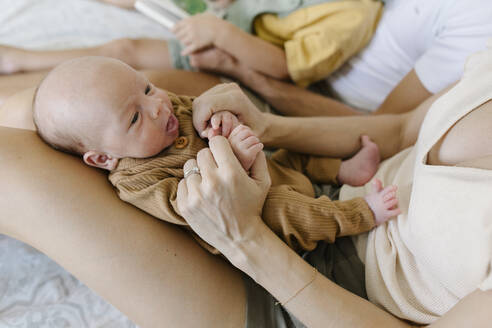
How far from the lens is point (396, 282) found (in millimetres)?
725

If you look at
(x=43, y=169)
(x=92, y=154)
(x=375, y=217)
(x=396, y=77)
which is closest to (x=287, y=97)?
(x=396, y=77)

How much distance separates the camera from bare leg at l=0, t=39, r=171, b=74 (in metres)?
1.30

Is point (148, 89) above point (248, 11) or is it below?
below

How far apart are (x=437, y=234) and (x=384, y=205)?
15 centimetres

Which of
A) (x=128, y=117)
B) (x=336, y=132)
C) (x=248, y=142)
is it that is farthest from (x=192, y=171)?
(x=336, y=132)

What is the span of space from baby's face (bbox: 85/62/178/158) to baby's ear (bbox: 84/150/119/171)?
2 centimetres

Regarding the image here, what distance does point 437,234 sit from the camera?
65 cm

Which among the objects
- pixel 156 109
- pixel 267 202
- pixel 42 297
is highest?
pixel 156 109

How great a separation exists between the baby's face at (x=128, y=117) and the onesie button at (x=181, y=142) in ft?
0.05

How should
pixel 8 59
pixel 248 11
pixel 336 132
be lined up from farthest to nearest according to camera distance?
pixel 248 11 < pixel 8 59 < pixel 336 132

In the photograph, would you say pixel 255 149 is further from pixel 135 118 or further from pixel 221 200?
pixel 135 118

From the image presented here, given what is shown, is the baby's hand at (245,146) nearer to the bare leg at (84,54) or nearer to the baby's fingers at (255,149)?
the baby's fingers at (255,149)

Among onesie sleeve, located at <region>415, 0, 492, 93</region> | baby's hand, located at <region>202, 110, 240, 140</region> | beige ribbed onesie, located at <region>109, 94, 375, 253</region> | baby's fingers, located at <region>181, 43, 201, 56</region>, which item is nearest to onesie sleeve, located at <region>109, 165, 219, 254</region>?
beige ribbed onesie, located at <region>109, 94, 375, 253</region>

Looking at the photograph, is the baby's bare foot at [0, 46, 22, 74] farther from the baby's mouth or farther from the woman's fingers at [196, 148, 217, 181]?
the woman's fingers at [196, 148, 217, 181]
